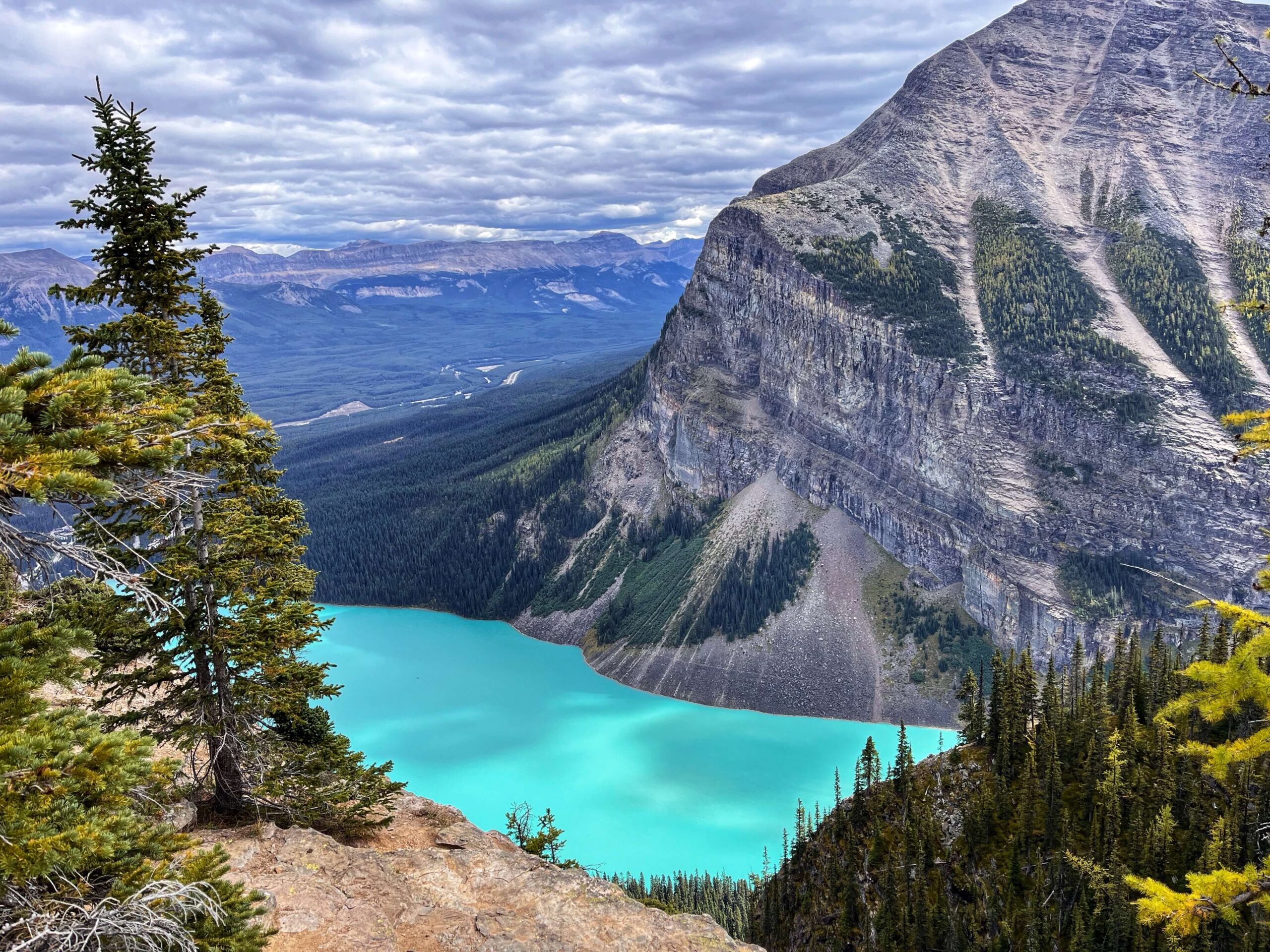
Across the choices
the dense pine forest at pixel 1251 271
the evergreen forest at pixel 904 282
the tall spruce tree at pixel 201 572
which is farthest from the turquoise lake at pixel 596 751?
the dense pine forest at pixel 1251 271

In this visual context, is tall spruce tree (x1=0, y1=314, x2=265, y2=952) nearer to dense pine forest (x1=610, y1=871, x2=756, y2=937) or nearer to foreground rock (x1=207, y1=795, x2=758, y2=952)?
foreground rock (x1=207, y1=795, x2=758, y2=952)

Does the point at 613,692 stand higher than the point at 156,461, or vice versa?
the point at 156,461

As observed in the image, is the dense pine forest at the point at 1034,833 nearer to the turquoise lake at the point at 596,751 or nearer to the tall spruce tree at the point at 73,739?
the turquoise lake at the point at 596,751

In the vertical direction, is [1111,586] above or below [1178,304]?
below

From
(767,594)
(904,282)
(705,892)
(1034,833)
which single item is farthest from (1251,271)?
(705,892)

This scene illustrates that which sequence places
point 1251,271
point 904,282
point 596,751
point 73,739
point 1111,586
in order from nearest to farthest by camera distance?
point 73,739 < point 596,751 < point 1111,586 < point 1251,271 < point 904,282

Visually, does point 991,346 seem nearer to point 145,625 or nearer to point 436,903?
point 436,903

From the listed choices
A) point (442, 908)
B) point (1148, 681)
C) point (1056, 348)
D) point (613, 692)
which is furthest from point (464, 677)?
point (442, 908)

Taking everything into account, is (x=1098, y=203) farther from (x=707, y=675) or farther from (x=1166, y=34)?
(x=707, y=675)
